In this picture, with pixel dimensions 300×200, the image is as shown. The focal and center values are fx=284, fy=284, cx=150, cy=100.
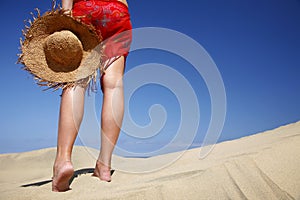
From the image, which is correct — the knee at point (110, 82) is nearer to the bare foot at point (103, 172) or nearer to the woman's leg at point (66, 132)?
the woman's leg at point (66, 132)

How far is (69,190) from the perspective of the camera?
144 cm

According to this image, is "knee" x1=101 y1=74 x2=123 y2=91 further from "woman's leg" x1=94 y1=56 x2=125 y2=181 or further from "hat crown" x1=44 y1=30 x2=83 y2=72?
"hat crown" x1=44 y1=30 x2=83 y2=72

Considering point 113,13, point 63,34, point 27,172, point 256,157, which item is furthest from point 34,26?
point 27,172

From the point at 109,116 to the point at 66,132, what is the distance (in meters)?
0.29

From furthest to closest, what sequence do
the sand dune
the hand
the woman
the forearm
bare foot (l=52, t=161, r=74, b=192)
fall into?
the forearm
the hand
the woman
bare foot (l=52, t=161, r=74, b=192)
the sand dune

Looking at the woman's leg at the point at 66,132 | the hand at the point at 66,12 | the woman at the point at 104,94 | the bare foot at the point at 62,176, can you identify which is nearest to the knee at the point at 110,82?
the woman at the point at 104,94

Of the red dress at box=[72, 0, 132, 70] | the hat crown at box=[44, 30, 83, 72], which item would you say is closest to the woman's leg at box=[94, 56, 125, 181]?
the red dress at box=[72, 0, 132, 70]

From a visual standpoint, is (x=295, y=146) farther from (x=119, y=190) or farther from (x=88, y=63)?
(x=88, y=63)

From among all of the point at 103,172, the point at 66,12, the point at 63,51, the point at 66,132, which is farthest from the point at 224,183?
the point at 66,12

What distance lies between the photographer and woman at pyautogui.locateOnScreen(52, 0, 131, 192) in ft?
4.93

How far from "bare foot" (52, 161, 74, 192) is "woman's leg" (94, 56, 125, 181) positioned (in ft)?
0.97

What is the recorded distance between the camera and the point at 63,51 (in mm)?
1726

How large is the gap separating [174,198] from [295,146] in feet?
2.70

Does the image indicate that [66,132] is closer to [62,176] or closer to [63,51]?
[62,176]
